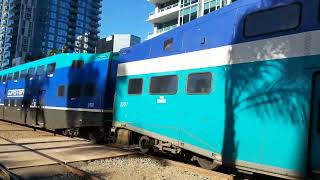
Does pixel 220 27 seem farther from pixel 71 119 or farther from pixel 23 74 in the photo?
pixel 23 74

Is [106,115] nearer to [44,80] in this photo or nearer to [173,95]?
[173,95]

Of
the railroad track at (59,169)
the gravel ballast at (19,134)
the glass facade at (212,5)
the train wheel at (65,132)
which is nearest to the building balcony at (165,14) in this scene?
the glass facade at (212,5)

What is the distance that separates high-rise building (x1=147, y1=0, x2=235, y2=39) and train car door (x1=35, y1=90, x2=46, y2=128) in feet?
92.2

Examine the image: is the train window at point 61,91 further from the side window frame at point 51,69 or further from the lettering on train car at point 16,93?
the lettering on train car at point 16,93

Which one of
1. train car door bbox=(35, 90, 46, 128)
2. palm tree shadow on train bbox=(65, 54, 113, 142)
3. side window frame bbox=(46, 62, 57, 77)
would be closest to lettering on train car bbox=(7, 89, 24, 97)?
train car door bbox=(35, 90, 46, 128)

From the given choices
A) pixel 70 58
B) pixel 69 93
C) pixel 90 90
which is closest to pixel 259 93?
pixel 90 90

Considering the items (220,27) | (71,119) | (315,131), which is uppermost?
(220,27)

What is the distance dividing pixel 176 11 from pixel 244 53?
46622mm

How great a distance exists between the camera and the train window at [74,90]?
17.6 m

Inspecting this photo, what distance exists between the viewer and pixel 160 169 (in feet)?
35.5

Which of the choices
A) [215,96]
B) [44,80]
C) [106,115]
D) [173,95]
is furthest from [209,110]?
[44,80]

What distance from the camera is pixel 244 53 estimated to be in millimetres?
9211

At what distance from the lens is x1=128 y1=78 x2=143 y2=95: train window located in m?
12.9

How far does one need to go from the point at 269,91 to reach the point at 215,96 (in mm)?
1581
